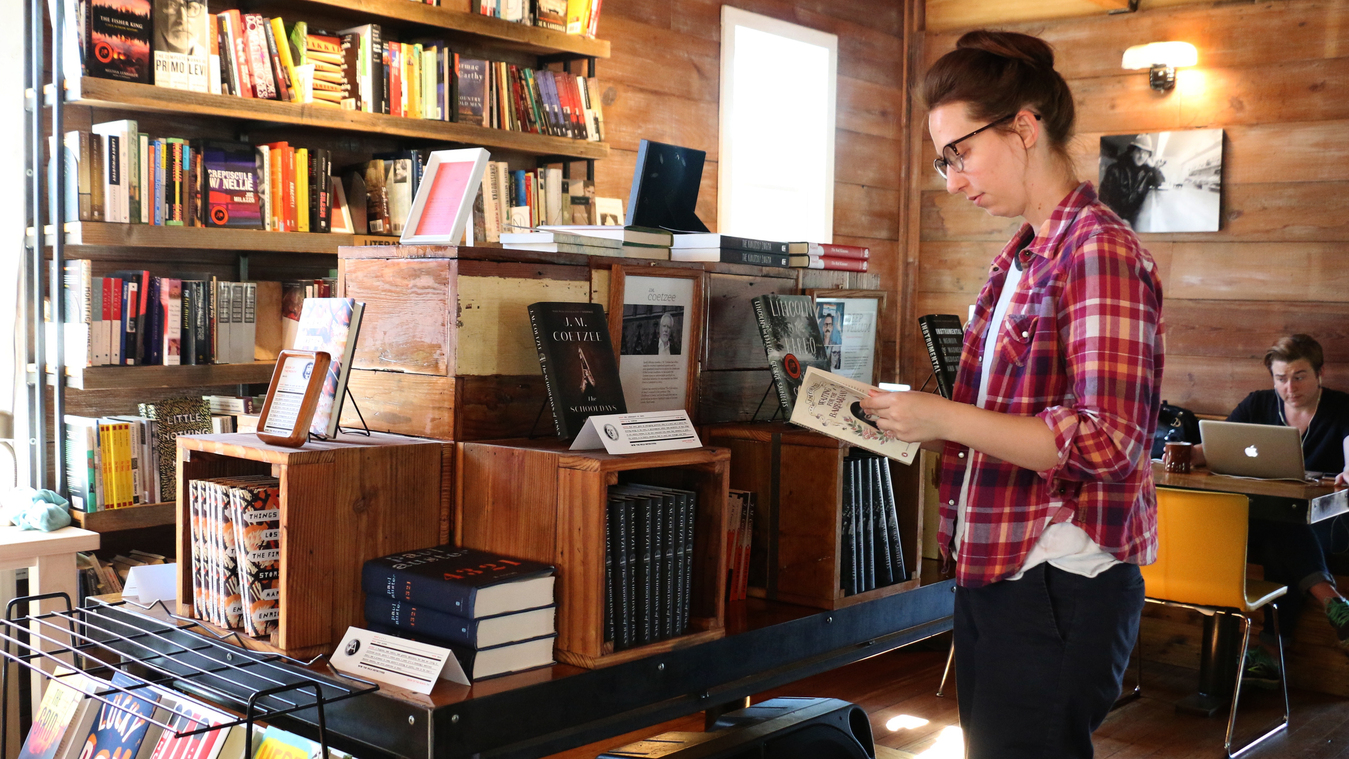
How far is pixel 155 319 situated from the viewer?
9.44 feet

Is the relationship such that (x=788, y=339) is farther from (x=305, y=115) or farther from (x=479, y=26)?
(x=479, y=26)

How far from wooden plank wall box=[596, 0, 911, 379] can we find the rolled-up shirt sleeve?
118 inches

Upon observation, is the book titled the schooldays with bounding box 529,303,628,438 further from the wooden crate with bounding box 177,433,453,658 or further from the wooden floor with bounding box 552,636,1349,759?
the wooden floor with bounding box 552,636,1349,759

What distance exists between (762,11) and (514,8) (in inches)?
64.9

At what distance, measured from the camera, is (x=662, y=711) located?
156 centimetres

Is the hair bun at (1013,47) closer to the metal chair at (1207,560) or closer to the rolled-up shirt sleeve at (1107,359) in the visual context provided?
the rolled-up shirt sleeve at (1107,359)

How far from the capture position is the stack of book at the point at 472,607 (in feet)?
4.67

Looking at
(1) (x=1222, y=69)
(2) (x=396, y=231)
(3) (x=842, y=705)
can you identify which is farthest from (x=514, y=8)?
(1) (x=1222, y=69)

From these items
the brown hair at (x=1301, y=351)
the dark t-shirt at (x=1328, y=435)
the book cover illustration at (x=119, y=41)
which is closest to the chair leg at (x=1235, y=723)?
the dark t-shirt at (x=1328, y=435)

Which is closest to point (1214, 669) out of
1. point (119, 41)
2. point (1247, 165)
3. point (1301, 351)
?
point (1301, 351)

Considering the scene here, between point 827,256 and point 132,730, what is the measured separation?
1362mm

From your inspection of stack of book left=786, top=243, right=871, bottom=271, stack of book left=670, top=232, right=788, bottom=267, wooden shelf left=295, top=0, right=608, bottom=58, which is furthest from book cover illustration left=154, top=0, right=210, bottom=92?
stack of book left=786, top=243, right=871, bottom=271

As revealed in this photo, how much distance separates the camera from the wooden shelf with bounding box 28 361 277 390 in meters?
2.76

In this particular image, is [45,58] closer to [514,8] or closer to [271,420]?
[514,8]
